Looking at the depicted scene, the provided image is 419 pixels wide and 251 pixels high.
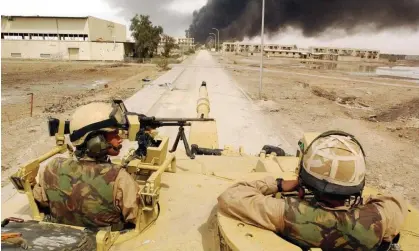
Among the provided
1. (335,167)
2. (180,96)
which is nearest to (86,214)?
(335,167)

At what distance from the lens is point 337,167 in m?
2.10

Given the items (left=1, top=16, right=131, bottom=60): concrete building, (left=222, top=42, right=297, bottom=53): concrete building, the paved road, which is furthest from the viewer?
(left=222, top=42, right=297, bottom=53): concrete building

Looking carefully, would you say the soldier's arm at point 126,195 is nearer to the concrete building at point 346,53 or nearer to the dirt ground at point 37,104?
the dirt ground at point 37,104

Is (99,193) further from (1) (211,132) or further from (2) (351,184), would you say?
(1) (211,132)

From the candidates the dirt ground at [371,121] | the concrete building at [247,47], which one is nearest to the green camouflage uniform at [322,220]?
the dirt ground at [371,121]

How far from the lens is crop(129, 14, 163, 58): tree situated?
53.9 m

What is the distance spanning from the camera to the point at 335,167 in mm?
2098

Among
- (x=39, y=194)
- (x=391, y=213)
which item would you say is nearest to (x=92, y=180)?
(x=39, y=194)

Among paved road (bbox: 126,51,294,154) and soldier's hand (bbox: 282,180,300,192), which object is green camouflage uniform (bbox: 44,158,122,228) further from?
paved road (bbox: 126,51,294,154)

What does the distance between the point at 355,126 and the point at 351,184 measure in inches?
525

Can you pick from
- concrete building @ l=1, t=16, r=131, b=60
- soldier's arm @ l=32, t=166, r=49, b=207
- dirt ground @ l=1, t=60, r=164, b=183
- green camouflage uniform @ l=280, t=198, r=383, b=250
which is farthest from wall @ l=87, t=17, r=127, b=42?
green camouflage uniform @ l=280, t=198, r=383, b=250

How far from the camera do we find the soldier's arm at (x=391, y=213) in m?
2.25

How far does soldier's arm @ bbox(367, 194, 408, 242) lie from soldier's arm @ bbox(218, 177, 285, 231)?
609mm

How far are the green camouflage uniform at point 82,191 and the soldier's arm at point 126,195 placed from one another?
0.11 ft
